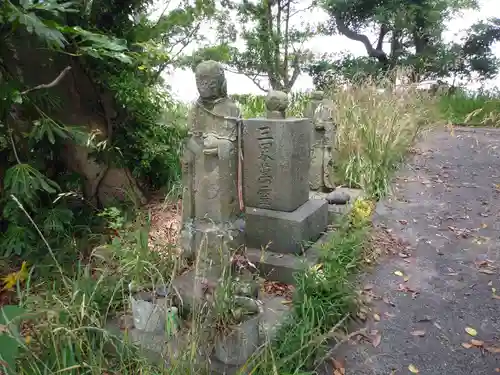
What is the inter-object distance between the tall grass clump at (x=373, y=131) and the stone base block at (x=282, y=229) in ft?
5.62

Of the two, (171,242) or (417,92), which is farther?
(417,92)

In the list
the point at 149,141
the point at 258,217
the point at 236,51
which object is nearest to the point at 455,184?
the point at 258,217

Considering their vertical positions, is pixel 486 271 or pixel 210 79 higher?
pixel 210 79

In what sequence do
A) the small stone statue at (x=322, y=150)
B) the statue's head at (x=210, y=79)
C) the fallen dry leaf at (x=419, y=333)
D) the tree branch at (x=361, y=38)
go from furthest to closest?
the tree branch at (x=361, y=38) → the small stone statue at (x=322, y=150) → the fallen dry leaf at (x=419, y=333) → the statue's head at (x=210, y=79)

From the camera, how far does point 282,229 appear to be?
3326mm

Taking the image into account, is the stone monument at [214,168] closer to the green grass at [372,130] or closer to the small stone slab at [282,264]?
the small stone slab at [282,264]

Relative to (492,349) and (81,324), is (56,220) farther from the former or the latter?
(492,349)

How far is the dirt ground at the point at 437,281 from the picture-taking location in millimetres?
2518

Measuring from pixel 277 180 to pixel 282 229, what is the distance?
41 centimetres

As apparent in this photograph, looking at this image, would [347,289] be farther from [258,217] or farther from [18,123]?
[18,123]

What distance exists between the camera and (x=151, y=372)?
1.93 meters

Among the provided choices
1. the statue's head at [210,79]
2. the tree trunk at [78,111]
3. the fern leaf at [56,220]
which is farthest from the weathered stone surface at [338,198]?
the fern leaf at [56,220]

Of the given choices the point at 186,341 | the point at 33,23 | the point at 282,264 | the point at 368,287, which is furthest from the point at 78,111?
the point at 368,287

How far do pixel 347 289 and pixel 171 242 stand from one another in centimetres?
128
